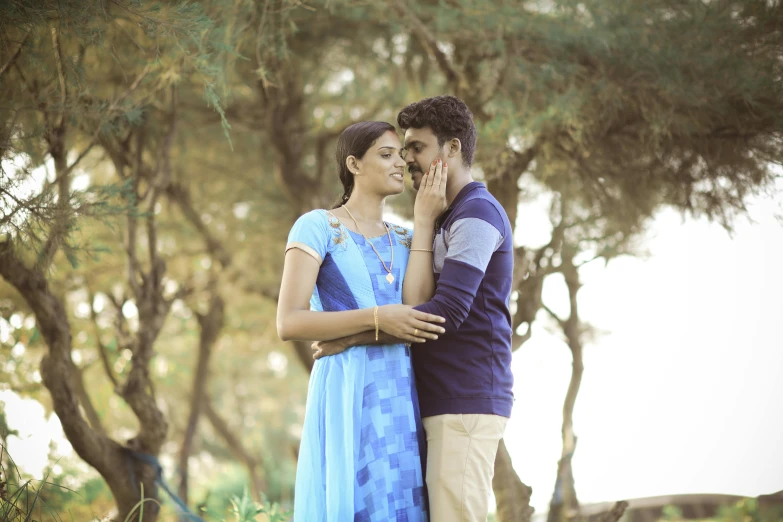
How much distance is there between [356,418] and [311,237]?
67 centimetres

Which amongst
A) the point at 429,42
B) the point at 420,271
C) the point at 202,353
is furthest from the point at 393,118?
the point at 420,271

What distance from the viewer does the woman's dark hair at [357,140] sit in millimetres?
2973

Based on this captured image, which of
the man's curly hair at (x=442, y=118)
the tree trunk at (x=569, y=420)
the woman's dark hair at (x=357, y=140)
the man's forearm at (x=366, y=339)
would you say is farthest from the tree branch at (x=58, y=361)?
the tree trunk at (x=569, y=420)

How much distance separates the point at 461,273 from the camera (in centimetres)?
261

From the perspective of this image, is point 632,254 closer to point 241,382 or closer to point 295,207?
point 295,207

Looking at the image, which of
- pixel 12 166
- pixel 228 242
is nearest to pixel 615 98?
pixel 12 166

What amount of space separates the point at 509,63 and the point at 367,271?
2.47 m

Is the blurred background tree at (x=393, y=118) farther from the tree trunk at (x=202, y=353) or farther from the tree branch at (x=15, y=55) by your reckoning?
the tree trunk at (x=202, y=353)

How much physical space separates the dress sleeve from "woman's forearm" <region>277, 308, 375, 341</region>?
21 centimetres

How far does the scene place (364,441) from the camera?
276 cm

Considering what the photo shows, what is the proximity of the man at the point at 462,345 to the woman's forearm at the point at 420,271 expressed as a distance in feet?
0.17

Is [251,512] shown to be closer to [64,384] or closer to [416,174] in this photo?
[64,384]

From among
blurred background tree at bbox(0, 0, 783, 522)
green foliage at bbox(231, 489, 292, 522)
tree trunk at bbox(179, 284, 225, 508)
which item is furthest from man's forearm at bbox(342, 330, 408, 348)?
tree trunk at bbox(179, 284, 225, 508)

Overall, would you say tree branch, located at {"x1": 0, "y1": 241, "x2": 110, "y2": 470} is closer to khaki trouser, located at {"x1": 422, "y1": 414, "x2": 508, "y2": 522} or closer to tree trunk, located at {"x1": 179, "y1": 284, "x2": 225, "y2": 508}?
khaki trouser, located at {"x1": 422, "y1": 414, "x2": 508, "y2": 522}
